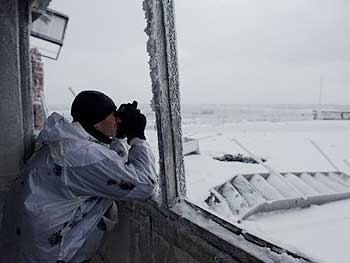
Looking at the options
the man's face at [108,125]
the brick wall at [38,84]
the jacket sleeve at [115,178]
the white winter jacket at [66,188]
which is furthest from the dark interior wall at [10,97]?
the jacket sleeve at [115,178]

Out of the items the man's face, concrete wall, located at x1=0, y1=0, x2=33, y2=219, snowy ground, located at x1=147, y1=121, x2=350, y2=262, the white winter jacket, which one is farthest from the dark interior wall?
the man's face

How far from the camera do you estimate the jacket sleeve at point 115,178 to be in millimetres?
1205

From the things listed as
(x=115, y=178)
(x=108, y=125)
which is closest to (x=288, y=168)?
(x=108, y=125)

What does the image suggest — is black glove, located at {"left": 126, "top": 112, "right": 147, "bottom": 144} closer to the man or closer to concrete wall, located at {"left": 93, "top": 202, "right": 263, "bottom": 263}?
the man

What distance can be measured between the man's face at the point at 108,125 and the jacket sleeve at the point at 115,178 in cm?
17

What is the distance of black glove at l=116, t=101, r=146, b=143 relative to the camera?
1.40 metres

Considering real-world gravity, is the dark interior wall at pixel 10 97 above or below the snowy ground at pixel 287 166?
above

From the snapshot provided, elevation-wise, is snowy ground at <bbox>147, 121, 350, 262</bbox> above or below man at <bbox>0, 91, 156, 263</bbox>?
below

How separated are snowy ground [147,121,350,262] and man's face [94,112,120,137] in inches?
5.6

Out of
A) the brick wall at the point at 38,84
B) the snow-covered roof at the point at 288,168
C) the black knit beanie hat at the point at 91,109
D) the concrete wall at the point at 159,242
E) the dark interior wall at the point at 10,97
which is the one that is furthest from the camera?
the brick wall at the point at 38,84

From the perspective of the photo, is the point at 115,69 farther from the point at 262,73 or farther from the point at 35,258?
the point at 35,258

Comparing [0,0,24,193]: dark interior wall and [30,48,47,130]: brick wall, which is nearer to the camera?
[0,0,24,193]: dark interior wall

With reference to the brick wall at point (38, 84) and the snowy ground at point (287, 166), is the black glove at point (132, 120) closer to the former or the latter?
the snowy ground at point (287, 166)

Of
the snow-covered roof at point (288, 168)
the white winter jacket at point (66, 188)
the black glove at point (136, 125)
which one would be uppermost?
the black glove at point (136, 125)
